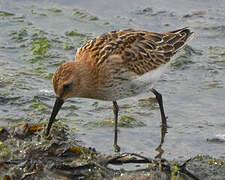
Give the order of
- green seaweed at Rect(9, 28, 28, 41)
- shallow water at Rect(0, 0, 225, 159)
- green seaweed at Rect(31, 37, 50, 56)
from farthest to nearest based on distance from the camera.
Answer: green seaweed at Rect(9, 28, 28, 41)
green seaweed at Rect(31, 37, 50, 56)
shallow water at Rect(0, 0, 225, 159)

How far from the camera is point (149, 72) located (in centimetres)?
791

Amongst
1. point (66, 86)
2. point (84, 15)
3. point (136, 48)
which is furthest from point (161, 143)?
point (84, 15)

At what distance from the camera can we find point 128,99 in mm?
8945

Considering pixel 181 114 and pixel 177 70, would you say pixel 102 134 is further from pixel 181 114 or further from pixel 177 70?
pixel 177 70

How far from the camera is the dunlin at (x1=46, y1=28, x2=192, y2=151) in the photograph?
7043mm

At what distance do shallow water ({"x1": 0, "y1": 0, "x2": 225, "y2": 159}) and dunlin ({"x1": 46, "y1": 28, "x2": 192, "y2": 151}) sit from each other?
1.25 feet

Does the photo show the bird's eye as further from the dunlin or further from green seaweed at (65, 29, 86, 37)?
green seaweed at (65, 29, 86, 37)

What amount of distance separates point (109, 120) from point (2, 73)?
2.26 metres

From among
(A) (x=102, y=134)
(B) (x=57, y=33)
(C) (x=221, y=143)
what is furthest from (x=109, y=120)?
(B) (x=57, y=33)

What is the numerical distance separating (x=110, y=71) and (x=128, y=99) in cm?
167

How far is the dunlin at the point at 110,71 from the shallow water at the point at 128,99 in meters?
0.38

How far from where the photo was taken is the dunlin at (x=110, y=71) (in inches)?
277

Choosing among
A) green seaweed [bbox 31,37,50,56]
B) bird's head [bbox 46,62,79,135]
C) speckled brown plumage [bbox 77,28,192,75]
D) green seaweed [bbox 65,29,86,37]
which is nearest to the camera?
bird's head [bbox 46,62,79,135]

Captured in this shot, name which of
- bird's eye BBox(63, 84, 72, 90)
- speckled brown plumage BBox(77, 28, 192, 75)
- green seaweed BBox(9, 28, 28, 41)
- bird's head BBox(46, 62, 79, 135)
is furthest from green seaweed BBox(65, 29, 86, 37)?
bird's eye BBox(63, 84, 72, 90)
